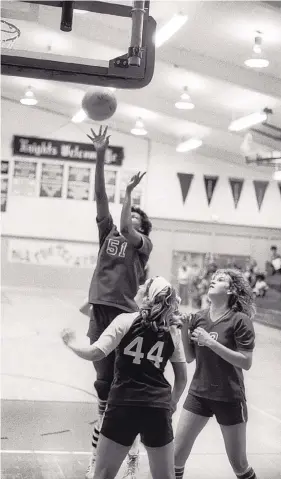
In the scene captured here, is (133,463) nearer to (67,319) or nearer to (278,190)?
(67,319)

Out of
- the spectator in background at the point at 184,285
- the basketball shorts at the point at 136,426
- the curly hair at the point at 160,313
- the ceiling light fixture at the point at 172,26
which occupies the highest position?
the ceiling light fixture at the point at 172,26

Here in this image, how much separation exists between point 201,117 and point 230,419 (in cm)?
1648

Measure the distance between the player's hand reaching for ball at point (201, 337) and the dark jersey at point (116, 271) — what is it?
0.73 meters

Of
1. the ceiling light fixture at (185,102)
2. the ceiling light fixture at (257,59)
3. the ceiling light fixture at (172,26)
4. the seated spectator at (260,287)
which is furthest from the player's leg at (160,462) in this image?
the seated spectator at (260,287)

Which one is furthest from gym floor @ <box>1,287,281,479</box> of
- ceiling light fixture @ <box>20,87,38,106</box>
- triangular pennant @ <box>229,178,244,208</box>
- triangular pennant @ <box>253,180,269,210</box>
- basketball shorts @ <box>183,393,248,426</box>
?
triangular pennant @ <box>253,180,269,210</box>

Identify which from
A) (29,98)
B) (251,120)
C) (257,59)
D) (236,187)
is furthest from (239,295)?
(236,187)

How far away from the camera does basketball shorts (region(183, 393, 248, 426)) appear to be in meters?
3.78

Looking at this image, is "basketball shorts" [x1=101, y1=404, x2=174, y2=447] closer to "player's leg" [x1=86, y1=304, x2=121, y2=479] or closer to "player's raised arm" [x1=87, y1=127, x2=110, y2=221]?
"player's leg" [x1=86, y1=304, x2=121, y2=479]

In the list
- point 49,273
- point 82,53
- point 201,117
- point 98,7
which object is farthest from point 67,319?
point 98,7

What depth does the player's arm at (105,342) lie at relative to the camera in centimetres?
326

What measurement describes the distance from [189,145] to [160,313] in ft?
66.9

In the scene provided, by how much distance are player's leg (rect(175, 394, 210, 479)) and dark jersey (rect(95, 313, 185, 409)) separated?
631 millimetres

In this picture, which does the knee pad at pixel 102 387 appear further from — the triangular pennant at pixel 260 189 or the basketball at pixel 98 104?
the triangular pennant at pixel 260 189

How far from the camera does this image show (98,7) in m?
4.12
